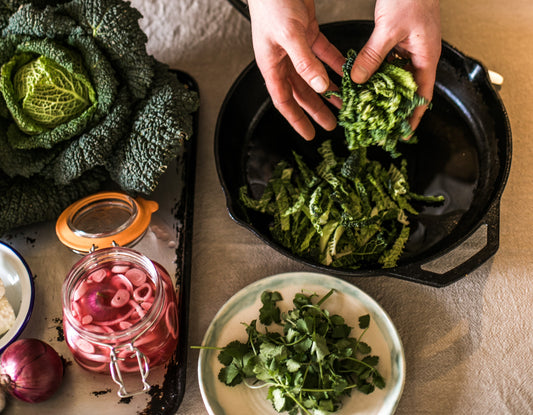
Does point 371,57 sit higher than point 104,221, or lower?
higher

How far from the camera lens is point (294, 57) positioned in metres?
1.01

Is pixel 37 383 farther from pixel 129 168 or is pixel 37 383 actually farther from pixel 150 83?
pixel 150 83

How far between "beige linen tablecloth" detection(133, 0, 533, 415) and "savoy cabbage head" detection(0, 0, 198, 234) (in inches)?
8.6

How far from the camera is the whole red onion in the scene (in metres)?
0.93

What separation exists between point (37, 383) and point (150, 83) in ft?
2.46

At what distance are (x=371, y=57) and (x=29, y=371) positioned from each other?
966 millimetres

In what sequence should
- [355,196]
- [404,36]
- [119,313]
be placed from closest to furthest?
[119,313], [404,36], [355,196]

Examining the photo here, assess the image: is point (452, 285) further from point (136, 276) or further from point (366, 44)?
point (136, 276)

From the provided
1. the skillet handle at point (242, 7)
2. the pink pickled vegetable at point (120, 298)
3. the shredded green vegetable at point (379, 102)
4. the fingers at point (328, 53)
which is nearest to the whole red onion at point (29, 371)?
the pink pickled vegetable at point (120, 298)

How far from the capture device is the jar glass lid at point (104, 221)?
3.66ft

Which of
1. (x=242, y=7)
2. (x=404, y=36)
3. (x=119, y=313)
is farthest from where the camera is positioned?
(x=242, y=7)

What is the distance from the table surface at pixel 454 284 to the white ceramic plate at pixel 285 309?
0.08 m

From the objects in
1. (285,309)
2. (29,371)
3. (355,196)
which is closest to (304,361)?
(285,309)

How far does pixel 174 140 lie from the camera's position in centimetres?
113
